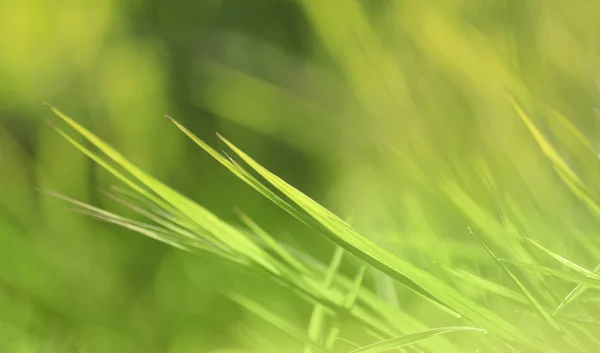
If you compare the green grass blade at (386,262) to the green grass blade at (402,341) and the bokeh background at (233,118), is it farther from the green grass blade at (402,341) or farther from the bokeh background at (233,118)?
the bokeh background at (233,118)

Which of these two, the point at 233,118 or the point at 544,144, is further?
the point at 233,118

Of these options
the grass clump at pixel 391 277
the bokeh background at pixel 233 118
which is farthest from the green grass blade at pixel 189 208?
the bokeh background at pixel 233 118

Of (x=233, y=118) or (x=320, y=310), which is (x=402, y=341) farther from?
(x=233, y=118)

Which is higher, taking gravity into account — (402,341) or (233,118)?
(233,118)

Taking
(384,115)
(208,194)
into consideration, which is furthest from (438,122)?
(208,194)

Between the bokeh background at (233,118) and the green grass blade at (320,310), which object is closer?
the green grass blade at (320,310)

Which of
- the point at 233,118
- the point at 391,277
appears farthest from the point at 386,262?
the point at 233,118

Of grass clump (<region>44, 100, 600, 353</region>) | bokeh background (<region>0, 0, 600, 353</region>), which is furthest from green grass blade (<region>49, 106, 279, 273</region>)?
bokeh background (<region>0, 0, 600, 353</region>)

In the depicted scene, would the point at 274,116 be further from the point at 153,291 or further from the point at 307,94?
the point at 153,291
